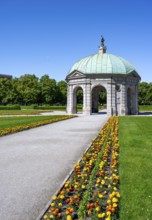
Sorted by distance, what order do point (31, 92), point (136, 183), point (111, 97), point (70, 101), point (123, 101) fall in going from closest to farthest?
point (136, 183) → point (111, 97) → point (123, 101) → point (70, 101) → point (31, 92)

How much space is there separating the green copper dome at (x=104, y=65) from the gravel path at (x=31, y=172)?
34636 mm

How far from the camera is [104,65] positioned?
156ft

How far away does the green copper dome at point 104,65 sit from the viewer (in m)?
47.2

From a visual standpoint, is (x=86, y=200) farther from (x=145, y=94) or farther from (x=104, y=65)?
(x=145, y=94)

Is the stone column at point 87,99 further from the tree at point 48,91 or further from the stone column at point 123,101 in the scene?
the tree at point 48,91

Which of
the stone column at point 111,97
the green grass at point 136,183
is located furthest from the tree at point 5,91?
the green grass at point 136,183

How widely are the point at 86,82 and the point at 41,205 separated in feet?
139

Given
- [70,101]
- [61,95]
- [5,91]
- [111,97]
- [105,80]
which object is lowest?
[70,101]

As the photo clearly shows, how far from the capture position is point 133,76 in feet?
164

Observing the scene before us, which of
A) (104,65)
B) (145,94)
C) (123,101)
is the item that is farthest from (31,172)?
(145,94)

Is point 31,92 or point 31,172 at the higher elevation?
point 31,92

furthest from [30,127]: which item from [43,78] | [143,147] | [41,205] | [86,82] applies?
[43,78]

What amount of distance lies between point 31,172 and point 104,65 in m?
41.5

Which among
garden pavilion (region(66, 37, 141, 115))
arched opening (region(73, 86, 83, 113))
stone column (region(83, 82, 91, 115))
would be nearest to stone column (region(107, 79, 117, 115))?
garden pavilion (region(66, 37, 141, 115))
